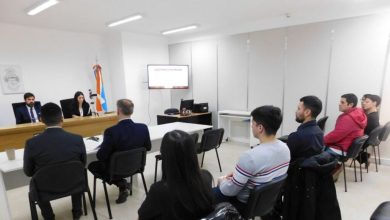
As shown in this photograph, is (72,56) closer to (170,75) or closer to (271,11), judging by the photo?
(170,75)

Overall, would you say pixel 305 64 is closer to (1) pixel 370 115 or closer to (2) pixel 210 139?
(1) pixel 370 115

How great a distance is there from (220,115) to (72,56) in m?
4.15

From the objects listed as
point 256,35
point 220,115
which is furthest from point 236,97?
point 256,35

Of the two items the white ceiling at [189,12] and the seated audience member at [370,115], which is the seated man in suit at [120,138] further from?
the seated audience member at [370,115]

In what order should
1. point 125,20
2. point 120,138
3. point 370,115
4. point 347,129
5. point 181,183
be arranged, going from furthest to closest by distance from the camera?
point 125,20
point 370,115
point 347,129
point 120,138
point 181,183

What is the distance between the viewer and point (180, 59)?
6871 mm

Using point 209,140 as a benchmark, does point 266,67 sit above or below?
above

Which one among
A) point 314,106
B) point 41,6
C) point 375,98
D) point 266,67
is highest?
point 41,6

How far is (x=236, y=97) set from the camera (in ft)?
19.2

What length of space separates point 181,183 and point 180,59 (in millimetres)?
6078

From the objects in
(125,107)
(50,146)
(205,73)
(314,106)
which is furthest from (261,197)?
(205,73)

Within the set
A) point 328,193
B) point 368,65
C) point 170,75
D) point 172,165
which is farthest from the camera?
point 170,75

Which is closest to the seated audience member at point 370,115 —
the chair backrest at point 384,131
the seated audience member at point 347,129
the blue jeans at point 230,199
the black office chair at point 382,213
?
the chair backrest at point 384,131

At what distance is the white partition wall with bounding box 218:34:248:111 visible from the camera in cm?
561
